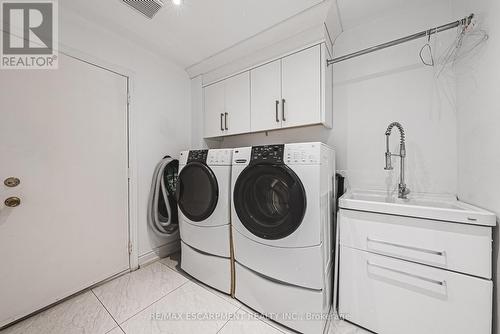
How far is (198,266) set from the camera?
1703mm

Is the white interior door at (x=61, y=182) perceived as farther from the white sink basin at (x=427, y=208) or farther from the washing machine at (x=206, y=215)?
the white sink basin at (x=427, y=208)

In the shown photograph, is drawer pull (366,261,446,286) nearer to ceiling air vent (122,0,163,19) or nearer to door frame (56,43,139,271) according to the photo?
door frame (56,43,139,271)

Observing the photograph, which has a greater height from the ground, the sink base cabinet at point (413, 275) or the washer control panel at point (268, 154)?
the washer control panel at point (268, 154)

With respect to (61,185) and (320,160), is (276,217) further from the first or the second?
(61,185)

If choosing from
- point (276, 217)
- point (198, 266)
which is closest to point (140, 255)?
point (198, 266)

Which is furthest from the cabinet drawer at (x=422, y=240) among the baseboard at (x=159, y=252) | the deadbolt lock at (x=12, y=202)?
the deadbolt lock at (x=12, y=202)

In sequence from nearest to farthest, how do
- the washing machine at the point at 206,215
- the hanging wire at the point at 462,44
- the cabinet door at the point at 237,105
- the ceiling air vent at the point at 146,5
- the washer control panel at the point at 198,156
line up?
the hanging wire at the point at 462,44, the ceiling air vent at the point at 146,5, the washing machine at the point at 206,215, the washer control panel at the point at 198,156, the cabinet door at the point at 237,105

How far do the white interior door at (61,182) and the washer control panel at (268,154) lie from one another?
1.38 metres

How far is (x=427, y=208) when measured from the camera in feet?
3.34

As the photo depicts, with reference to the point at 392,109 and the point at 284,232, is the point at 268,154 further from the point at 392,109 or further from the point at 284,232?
the point at 392,109

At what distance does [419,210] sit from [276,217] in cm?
82

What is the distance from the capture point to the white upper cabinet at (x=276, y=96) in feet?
5.15

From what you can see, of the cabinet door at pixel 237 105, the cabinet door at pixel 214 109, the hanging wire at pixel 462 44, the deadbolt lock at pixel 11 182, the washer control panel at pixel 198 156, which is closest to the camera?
the hanging wire at pixel 462 44

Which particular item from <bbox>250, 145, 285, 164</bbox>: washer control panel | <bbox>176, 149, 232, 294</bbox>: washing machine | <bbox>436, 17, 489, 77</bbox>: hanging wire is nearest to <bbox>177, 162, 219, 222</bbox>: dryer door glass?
<bbox>176, 149, 232, 294</bbox>: washing machine
